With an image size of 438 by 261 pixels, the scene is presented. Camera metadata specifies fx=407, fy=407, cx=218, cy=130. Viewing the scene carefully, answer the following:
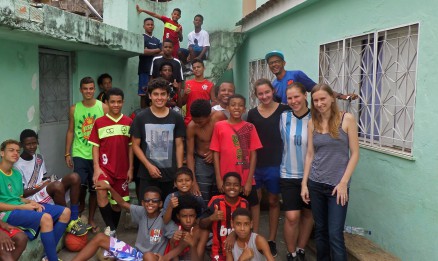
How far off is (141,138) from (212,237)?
3.77 feet

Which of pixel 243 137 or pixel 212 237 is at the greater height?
pixel 243 137

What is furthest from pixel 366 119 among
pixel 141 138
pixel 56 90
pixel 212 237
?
pixel 56 90

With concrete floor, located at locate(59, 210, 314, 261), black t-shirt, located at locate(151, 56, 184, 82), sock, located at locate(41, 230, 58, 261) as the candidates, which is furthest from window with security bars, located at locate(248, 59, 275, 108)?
sock, located at locate(41, 230, 58, 261)

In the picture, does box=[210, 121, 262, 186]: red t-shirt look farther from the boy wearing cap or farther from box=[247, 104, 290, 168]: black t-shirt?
the boy wearing cap

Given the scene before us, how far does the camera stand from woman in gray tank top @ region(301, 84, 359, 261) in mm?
3121

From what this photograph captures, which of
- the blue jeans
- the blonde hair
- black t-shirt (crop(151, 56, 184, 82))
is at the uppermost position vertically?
black t-shirt (crop(151, 56, 184, 82))

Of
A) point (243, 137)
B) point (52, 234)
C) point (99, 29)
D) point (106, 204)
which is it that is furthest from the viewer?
point (99, 29)

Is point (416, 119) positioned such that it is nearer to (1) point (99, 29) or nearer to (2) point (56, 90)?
(1) point (99, 29)

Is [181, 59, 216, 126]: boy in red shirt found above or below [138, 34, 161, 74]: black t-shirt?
below

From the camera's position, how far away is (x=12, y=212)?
343cm

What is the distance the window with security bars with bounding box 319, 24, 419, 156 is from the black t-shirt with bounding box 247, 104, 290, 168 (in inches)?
37.6

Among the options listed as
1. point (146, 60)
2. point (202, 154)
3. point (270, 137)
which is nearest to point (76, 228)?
point (202, 154)

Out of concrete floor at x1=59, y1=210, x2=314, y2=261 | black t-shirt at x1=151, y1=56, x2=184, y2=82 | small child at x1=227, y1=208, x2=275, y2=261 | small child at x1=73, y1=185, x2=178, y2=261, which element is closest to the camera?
small child at x1=227, y1=208, x2=275, y2=261

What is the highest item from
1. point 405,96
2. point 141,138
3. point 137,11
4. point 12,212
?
point 137,11
